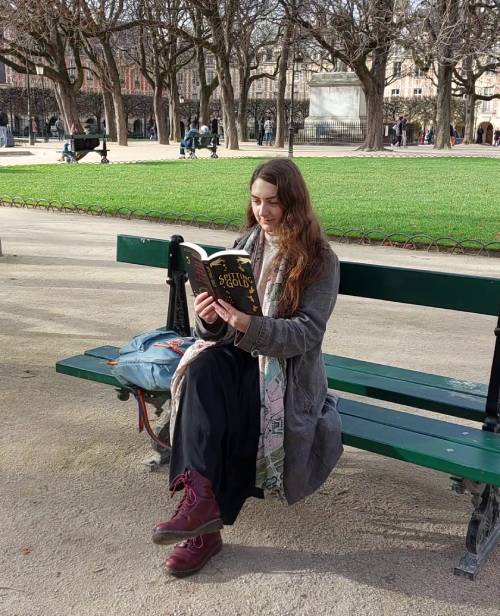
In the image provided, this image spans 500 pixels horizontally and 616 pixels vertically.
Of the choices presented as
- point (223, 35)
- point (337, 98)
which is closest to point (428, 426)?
point (223, 35)

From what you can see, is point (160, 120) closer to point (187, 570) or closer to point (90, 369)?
point (90, 369)

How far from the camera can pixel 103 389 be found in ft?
15.1

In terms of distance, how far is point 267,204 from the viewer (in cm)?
297

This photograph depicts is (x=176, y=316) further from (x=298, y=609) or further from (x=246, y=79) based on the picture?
(x=246, y=79)

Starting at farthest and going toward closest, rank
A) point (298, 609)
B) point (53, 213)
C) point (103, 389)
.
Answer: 1. point (53, 213)
2. point (103, 389)
3. point (298, 609)

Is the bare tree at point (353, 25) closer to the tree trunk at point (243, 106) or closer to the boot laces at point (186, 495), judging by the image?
the tree trunk at point (243, 106)

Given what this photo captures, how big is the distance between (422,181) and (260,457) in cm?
1621

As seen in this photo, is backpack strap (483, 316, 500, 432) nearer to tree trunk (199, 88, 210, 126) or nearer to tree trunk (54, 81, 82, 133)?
tree trunk (54, 81, 82, 133)

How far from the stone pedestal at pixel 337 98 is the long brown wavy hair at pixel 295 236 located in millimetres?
37414

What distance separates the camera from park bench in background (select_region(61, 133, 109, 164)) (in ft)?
83.5

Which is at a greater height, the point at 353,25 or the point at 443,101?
the point at 353,25

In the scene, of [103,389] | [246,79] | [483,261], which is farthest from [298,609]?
[246,79]

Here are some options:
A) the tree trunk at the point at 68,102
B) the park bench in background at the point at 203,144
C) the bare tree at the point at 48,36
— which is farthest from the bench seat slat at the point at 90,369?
the tree trunk at the point at 68,102

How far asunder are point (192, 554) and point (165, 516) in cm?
43
